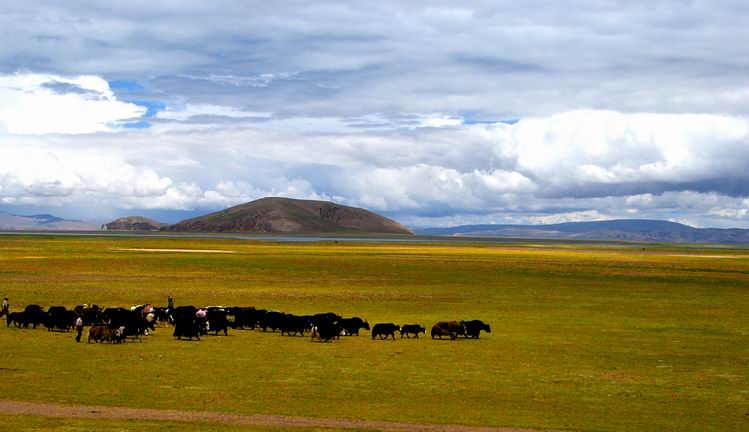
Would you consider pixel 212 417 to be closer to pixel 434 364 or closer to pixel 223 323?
pixel 434 364

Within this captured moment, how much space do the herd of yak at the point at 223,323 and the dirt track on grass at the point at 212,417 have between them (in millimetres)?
11724

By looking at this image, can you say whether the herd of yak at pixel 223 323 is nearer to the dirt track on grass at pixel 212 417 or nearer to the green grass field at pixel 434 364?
the green grass field at pixel 434 364

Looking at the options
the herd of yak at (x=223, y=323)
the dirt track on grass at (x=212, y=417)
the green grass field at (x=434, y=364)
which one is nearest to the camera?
the dirt track on grass at (x=212, y=417)

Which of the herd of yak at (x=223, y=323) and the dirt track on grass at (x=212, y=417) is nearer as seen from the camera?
the dirt track on grass at (x=212, y=417)

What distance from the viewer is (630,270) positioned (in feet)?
270

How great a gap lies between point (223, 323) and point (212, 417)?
1494 cm

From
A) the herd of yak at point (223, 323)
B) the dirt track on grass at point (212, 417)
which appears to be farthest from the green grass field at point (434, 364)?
the herd of yak at point (223, 323)

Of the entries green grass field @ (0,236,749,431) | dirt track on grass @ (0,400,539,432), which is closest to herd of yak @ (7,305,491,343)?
green grass field @ (0,236,749,431)

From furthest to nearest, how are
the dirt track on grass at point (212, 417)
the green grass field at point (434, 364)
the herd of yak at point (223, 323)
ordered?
the herd of yak at point (223, 323), the green grass field at point (434, 364), the dirt track on grass at point (212, 417)

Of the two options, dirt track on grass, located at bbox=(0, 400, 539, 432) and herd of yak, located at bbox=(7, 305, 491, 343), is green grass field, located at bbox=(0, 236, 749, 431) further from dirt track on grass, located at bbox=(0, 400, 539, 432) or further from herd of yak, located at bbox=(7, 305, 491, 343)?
herd of yak, located at bbox=(7, 305, 491, 343)

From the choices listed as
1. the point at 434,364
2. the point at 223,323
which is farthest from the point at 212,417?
the point at 223,323

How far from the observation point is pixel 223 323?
31031 millimetres

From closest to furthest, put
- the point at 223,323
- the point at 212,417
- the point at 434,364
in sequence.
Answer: the point at 212,417, the point at 434,364, the point at 223,323

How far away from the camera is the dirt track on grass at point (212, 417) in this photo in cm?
1574
